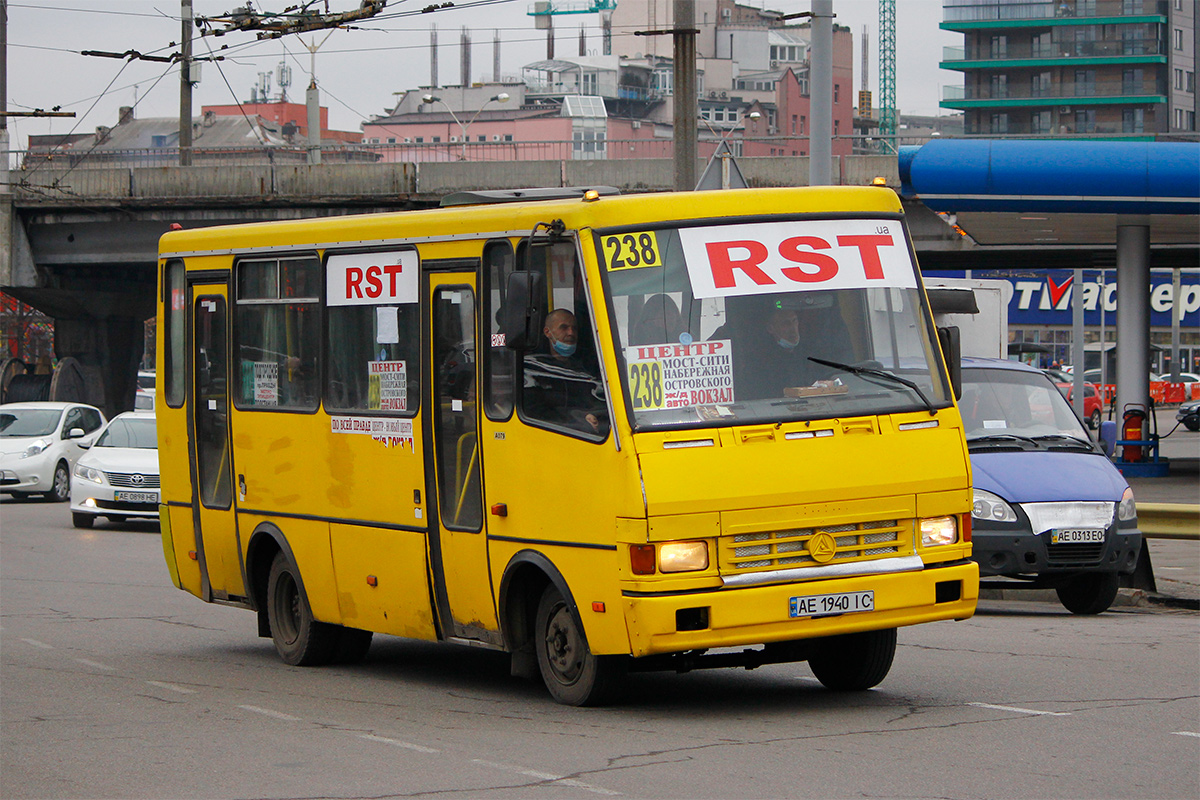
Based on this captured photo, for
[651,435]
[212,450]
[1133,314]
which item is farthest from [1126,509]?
[1133,314]

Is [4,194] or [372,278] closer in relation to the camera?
[372,278]

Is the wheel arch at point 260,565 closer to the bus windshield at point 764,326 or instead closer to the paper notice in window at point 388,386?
the paper notice in window at point 388,386

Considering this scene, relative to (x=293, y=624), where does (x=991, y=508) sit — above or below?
above

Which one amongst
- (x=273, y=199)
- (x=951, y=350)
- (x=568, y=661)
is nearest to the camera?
(x=568, y=661)

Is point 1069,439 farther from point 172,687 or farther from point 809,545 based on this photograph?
point 172,687

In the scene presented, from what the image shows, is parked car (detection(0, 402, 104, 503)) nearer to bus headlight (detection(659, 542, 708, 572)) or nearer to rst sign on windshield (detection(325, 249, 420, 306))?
rst sign on windshield (detection(325, 249, 420, 306))

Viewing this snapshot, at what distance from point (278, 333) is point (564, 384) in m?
3.40

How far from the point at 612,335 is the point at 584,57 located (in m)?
136

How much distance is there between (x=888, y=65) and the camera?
6407 inches

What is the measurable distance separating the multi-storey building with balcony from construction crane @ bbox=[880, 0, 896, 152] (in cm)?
4250

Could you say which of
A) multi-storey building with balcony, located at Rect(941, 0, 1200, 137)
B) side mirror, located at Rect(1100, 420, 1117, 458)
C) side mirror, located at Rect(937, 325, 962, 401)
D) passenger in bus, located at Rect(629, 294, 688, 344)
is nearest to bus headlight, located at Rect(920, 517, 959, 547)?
side mirror, located at Rect(937, 325, 962, 401)

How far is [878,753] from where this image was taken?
7.41 m

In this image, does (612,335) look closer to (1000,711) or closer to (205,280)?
(1000,711)

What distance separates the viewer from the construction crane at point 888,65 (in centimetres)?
15362
